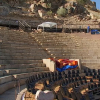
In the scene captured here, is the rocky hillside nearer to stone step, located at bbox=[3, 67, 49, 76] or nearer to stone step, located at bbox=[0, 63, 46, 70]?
stone step, located at bbox=[0, 63, 46, 70]

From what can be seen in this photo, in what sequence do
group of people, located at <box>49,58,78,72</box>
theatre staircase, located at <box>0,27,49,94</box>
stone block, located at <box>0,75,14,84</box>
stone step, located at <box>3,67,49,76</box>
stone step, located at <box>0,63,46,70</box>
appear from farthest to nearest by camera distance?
group of people, located at <box>49,58,78,72</box>
stone step, located at <box>0,63,46,70</box>
stone step, located at <box>3,67,49,76</box>
theatre staircase, located at <box>0,27,49,94</box>
stone block, located at <box>0,75,14,84</box>

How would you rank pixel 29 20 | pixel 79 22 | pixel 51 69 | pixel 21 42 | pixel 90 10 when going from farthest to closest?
pixel 90 10 < pixel 79 22 < pixel 29 20 < pixel 21 42 < pixel 51 69

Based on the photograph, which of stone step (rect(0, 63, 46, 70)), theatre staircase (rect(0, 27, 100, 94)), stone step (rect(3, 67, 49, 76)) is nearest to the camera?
stone step (rect(3, 67, 49, 76))

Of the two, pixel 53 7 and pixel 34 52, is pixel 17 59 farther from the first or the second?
pixel 53 7

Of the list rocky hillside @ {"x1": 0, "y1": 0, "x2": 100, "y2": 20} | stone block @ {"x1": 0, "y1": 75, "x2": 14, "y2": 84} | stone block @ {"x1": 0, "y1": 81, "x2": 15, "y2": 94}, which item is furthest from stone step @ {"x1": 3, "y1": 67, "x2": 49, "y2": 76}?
rocky hillside @ {"x1": 0, "y1": 0, "x2": 100, "y2": 20}

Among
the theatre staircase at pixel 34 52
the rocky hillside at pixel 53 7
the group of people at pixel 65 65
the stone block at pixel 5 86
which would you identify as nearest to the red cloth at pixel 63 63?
the group of people at pixel 65 65

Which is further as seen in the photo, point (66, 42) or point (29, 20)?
point (29, 20)

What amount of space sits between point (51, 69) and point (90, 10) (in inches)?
940

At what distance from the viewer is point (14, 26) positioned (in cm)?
2028

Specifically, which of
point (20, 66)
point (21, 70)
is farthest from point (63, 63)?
point (21, 70)

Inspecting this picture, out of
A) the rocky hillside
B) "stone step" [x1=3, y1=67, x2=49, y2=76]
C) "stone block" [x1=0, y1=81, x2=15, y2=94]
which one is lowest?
"stone block" [x1=0, y1=81, x2=15, y2=94]

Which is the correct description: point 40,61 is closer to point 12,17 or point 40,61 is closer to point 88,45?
point 88,45

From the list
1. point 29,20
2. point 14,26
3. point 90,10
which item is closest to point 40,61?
point 14,26

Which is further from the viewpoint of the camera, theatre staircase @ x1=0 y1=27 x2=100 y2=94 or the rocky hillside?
the rocky hillside
